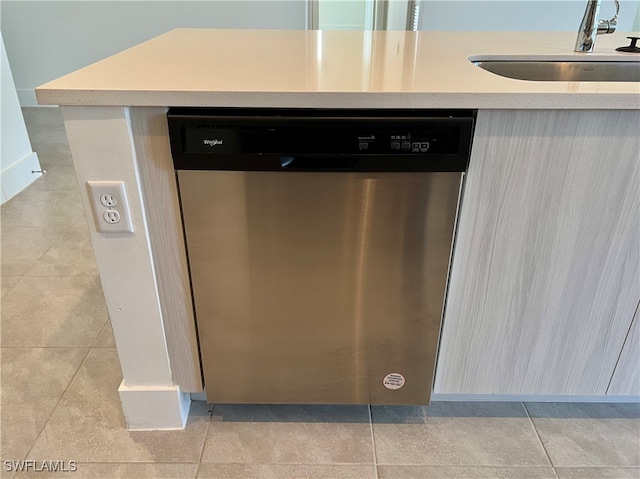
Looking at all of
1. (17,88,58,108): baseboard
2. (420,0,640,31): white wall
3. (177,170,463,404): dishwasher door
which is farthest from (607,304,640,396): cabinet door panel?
(17,88,58,108): baseboard

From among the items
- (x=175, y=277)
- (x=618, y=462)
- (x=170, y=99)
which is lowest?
(x=618, y=462)

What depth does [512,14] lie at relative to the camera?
13.2 ft

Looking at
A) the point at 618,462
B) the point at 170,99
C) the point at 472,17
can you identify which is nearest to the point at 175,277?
the point at 170,99

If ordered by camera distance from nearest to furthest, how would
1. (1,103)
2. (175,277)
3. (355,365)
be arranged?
(175,277) → (355,365) → (1,103)

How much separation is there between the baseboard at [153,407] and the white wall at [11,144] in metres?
1.87

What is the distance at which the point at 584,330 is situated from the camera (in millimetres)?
1264

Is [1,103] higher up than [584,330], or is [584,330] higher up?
[1,103]

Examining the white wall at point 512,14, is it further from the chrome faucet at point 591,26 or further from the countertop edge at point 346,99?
the countertop edge at point 346,99

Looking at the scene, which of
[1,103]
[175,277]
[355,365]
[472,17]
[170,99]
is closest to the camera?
[170,99]

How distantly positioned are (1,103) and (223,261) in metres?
2.24

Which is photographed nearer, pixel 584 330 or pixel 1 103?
pixel 584 330

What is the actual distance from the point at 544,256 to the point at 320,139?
599mm

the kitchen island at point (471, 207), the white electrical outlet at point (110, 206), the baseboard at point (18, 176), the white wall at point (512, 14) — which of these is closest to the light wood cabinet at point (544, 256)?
the kitchen island at point (471, 207)

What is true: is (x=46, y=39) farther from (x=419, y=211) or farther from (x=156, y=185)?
(x=419, y=211)
